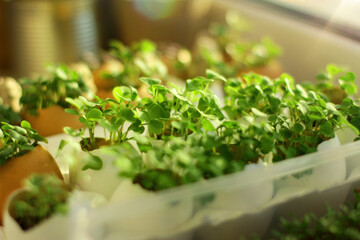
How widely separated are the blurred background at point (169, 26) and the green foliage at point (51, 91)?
30.9 inches

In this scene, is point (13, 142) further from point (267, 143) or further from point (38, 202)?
point (267, 143)

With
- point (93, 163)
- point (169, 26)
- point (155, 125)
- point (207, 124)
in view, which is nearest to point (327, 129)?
point (207, 124)

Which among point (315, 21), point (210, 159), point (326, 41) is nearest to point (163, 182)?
point (210, 159)

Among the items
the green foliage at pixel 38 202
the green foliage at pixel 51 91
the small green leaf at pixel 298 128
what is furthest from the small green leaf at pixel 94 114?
the small green leaf at pixel 298 128

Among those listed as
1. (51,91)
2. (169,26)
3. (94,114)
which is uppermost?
(94,114)

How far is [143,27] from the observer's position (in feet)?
8.50

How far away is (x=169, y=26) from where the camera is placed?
8.11 ft

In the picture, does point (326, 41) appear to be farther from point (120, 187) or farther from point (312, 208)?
point (120, 187)

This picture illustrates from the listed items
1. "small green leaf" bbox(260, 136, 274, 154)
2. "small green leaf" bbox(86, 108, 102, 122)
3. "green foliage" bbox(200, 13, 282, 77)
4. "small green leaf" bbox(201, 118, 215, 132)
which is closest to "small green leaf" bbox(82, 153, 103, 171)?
"small green leaf" bbox(86, 108, 102, 122)

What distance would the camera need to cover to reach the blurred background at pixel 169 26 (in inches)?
64.1

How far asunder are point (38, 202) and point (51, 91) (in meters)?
0.54

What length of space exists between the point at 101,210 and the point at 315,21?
56.5 inches

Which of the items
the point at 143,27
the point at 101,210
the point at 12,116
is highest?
the point at 101,210

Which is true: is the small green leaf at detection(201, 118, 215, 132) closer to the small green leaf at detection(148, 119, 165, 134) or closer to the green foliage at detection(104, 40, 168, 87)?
the small green leaf at detection(148, 119, 165, 134)
